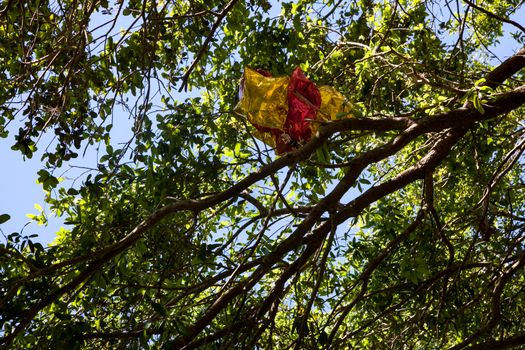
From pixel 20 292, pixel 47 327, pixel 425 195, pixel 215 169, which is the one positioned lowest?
pixel 47 327

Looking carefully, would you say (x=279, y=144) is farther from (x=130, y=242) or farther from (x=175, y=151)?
(x=130, y=242)

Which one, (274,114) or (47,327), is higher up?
(274,114)

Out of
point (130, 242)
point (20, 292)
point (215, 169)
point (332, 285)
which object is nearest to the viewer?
point (130, 242)

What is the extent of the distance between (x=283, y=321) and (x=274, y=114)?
202cm

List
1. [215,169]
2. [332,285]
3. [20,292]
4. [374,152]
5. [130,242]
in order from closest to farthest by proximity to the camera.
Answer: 1. [130,242]
2. [374,152]
3. [20,292]
4. [215,169]
5. [332,285]

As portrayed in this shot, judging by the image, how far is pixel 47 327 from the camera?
9.74 ft

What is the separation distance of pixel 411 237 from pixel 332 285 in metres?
0.81

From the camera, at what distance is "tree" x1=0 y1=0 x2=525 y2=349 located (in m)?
2.90

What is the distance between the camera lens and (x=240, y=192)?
8.98 feet

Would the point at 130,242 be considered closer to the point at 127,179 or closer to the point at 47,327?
the point at 47,327

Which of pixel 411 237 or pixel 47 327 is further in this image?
pixel 411 237

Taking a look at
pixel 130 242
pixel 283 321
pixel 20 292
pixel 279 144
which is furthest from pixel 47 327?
pixel 283 321

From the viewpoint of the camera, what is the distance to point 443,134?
3305mm

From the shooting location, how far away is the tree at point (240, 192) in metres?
2.90
